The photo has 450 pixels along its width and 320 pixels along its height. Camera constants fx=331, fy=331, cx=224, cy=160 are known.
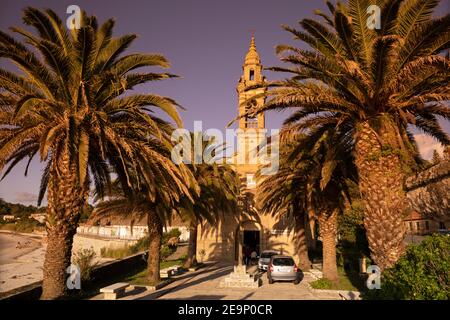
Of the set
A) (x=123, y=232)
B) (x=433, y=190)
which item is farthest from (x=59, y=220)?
(x=123, y=232)

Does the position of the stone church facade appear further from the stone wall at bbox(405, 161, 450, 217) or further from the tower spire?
the stone wall at bbox(405, 161, 450, 217)

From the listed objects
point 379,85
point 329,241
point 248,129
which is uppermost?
point 248,129

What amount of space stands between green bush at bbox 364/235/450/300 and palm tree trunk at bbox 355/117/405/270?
64 centimetres

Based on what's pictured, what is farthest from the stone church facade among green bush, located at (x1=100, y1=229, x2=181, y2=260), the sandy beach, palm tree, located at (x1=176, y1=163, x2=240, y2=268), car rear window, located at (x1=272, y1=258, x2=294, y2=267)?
the sandy beach

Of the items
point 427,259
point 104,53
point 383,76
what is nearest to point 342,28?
point 383,76

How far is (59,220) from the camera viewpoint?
1043cm

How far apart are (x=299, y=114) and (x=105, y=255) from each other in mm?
30323

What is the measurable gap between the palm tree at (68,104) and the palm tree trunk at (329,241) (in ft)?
28.7

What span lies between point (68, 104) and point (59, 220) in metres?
3.67

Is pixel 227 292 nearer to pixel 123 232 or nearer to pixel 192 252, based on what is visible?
pixel 192 252

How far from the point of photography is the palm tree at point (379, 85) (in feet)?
26.9

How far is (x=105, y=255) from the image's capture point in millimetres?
34938
